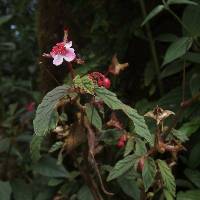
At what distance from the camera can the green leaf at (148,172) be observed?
1091 millimetres

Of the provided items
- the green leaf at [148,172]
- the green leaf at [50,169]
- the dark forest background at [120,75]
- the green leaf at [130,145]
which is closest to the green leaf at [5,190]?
the dark forest background at [120,75]

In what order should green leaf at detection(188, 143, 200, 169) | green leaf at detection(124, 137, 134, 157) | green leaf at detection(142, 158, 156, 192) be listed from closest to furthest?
1. green leaf at detection(142, 158, 156, 192)
2. green leaf at detection(124, 137, 134, 157)
3. green leaf at detection(188, 143, 200, 169)

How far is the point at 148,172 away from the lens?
1.11 meters

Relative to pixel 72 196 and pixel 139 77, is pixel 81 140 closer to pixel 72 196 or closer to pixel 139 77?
pixel 72 196

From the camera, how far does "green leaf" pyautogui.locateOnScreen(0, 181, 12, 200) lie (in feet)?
5.08

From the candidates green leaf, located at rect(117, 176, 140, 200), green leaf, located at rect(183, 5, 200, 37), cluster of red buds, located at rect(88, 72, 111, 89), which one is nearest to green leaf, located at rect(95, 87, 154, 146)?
cluster of red buds, located at rect(88, 72, 111, 89)

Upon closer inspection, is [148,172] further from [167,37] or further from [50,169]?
[167,37]

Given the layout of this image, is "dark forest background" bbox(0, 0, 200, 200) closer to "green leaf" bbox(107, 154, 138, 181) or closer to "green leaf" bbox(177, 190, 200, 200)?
"green leaf" bbox(177, 190, 200, 200)

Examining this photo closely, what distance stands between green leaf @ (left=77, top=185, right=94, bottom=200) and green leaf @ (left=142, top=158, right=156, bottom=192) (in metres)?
0.41

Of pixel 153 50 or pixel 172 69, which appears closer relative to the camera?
pixel 172 69

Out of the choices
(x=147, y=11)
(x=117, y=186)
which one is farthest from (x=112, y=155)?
(x=147, y=11)

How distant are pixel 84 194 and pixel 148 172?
443mm

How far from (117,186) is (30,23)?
2.13 meters

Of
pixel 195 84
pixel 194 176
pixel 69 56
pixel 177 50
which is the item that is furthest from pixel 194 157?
pixel 69 56
